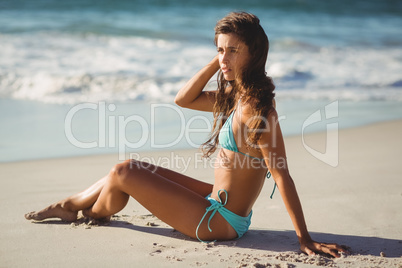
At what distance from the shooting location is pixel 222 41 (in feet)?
10.4

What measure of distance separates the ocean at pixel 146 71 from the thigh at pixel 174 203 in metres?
2.31

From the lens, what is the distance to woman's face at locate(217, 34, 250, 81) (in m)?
3.14

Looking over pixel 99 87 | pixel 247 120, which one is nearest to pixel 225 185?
pixel 247 120

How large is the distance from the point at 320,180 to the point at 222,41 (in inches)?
81.6

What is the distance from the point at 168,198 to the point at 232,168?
430mm

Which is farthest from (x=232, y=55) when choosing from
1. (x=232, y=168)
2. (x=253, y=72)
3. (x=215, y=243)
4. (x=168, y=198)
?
(x=215, y=243)

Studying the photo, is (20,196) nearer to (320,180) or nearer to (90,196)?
(90,196)

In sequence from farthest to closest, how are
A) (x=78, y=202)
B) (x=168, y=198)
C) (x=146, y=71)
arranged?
1. (x=146, y=71)
2. (x=78, y=202)
3. (x=168, y=198)

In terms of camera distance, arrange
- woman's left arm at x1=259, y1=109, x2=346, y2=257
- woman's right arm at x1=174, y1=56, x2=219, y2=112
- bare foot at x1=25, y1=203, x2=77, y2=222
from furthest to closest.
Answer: bare foot at x1=25, y1=203, x2=77, y2=222 → woman's right arm at x1=174, y1=56, x2=219, y2=112 → woman's left arm at x1=259, y1=109, x2=346, y2=257

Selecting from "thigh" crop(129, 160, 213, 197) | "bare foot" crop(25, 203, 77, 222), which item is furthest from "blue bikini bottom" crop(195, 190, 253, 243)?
"bare foot" crop(25, 203, 77, 222)

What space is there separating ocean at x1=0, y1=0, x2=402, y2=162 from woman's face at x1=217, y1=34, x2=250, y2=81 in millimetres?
2606

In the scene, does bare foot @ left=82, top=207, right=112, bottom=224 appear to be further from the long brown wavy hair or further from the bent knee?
the long brown wavy hair

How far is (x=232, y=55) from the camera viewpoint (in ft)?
10.4

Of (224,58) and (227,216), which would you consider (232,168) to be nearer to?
(227,216)
